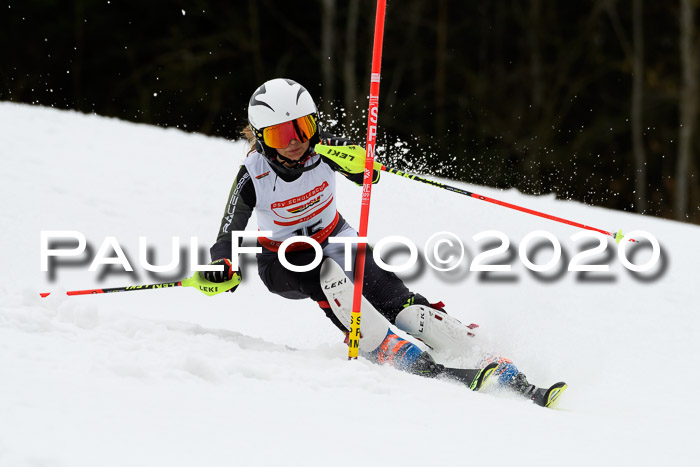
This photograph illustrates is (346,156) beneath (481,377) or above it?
above

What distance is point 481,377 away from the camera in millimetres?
3869

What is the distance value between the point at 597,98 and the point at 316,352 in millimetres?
18479

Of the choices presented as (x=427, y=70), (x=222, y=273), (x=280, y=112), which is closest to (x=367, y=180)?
(x=280, y=112)

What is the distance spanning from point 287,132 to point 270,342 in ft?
3.70

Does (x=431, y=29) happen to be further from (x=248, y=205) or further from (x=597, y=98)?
(x=248, y=205)

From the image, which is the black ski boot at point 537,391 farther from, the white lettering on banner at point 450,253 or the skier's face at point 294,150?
the white lettering on banner at point 450,253

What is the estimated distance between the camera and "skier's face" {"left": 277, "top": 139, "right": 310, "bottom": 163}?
409 centimetres

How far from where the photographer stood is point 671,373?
16.6 feet

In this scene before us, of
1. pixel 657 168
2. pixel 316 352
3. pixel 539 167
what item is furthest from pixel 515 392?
Result: pixel 657 168

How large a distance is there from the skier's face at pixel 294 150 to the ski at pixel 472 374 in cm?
A: 136

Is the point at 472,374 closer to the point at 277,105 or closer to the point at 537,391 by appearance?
the point at 537,391

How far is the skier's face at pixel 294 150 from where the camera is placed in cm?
409

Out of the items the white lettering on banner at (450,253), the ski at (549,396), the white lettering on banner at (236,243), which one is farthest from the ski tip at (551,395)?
the white lettering on banner at (450,253)

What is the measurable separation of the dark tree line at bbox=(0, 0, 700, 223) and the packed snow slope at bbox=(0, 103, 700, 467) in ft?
32.8
